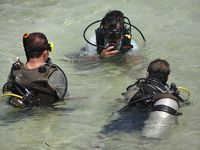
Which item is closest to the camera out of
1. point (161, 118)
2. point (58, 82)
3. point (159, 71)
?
point (161, 118)

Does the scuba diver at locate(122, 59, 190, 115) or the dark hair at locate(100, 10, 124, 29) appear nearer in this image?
the scuba diver at locate(122, 59, 190, 115)

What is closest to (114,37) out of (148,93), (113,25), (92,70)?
(113,25)

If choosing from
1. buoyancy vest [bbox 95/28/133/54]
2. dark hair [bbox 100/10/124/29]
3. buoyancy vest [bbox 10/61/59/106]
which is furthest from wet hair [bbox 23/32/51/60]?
buoyancy vest [bbox 95/28/133/54]

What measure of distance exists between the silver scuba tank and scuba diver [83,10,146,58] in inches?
107

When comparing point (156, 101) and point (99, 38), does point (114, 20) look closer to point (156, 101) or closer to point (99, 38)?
point (99, 38)

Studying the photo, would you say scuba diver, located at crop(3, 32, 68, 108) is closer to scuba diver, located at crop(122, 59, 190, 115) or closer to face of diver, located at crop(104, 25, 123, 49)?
scuba diver, located at crop(122, 59, 190, 115)

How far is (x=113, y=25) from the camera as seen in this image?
27.2ft

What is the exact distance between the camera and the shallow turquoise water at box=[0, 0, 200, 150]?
6.16m

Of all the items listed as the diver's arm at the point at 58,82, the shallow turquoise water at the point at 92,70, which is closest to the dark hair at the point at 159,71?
the shallow turquoise water at the point at 92,70

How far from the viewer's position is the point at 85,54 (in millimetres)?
9453

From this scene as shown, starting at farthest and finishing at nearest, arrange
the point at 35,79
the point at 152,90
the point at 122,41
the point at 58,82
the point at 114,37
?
1. the point at 122,41
2. the point at 114,37
3. the point at 58,82
4. the point at 35,79
5. the point at 152,90

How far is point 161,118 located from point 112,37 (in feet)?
9.60

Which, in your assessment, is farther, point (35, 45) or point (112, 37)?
point (112, 37)

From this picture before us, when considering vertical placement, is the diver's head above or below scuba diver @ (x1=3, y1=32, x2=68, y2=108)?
above
